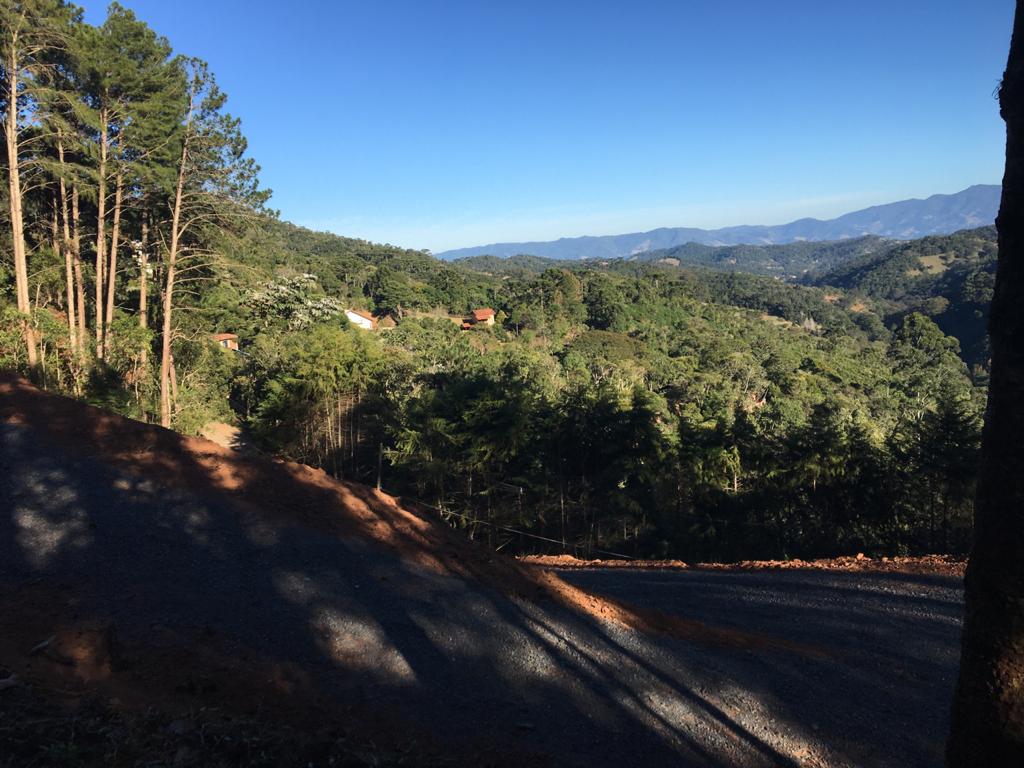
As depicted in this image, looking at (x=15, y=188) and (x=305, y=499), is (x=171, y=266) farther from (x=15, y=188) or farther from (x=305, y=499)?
(x=305, y=499)

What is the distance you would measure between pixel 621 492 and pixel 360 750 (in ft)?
42.1

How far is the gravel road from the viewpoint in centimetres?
483

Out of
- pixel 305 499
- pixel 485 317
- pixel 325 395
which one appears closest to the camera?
pixel 305 499

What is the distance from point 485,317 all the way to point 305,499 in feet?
205

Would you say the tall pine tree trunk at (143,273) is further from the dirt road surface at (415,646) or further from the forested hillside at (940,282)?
the forested hillside at (940,282)

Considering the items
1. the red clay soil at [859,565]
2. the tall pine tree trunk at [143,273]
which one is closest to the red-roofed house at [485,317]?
the tall pine tree trunk at [143,273]

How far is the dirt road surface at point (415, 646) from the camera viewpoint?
4.55m

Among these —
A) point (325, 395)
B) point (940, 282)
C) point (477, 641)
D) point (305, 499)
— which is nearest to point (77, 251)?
point (325, 395)

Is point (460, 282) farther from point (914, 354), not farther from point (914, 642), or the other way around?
point (914, 642)

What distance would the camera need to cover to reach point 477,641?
5980mm

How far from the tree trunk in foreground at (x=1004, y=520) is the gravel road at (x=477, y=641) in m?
2.16

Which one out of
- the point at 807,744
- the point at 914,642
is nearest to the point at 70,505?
the point at 807,744

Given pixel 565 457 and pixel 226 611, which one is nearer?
pixel 226 611

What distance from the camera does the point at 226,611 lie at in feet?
18.3
